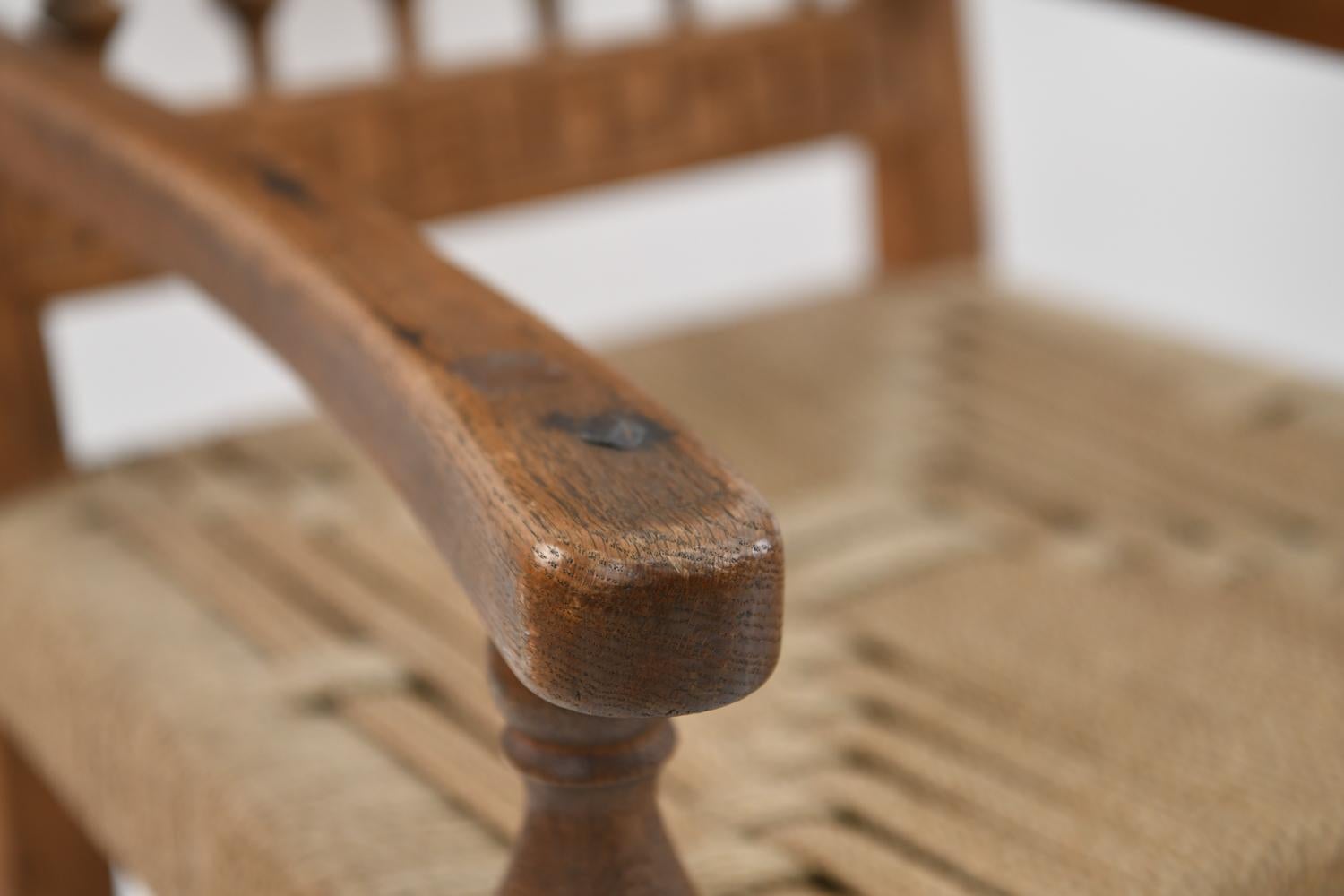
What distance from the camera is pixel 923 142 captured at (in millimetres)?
936

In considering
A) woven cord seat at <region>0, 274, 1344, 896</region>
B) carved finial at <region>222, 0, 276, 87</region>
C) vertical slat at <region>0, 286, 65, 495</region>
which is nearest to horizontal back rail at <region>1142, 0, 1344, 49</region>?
woven cord seat at <region>0, 274, 1344, 896</region>

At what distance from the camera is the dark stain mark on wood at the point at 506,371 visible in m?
0.37

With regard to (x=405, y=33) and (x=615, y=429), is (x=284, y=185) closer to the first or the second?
(x=615, y=429)

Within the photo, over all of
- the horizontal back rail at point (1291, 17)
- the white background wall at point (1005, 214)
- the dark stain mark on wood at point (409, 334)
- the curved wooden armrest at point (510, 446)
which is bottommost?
the white background wall at point (1005, 214)

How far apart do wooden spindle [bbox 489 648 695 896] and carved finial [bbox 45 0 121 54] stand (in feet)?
1.38

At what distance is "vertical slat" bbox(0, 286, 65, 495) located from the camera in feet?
2.43

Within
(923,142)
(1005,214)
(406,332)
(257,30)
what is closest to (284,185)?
(406,332)

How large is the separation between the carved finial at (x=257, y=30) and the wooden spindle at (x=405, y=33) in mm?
55

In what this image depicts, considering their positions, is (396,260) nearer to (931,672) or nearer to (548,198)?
(931,672)

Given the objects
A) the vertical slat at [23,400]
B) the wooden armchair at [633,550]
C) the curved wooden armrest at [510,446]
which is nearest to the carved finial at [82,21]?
the wooden armchair at [633,550]

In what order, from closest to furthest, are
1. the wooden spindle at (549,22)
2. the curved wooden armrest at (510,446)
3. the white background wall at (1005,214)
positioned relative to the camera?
the curved wooden armrest at (510,446) → the wooden spindle at (549,22) → the white background wall at (1005,214)

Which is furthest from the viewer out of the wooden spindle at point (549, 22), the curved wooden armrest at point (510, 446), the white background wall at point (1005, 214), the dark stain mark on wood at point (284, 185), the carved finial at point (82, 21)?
the white background wall at point (1005, 214)

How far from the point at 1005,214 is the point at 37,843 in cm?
104

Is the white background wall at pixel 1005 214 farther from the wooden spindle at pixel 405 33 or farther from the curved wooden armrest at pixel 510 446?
the curved wooden armrest at pixel 510 446
